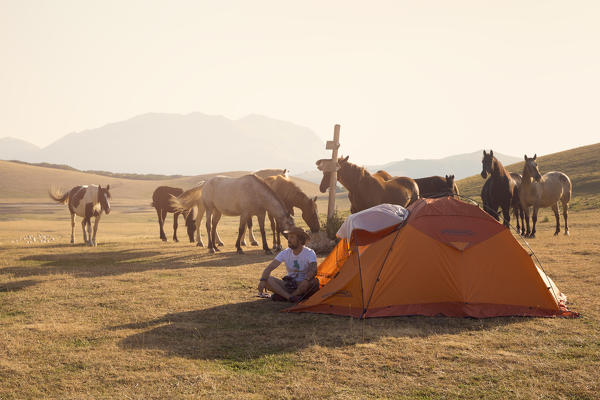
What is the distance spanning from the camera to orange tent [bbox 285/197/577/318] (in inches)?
323

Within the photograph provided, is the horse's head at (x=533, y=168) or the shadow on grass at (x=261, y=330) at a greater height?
the horse's head at (x=533, y=168)

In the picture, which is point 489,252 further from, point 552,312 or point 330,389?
point 330,389

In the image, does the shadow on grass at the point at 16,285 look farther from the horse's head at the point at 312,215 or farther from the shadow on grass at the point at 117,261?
the horse's head at the point at 312,215

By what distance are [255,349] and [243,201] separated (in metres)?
9.93

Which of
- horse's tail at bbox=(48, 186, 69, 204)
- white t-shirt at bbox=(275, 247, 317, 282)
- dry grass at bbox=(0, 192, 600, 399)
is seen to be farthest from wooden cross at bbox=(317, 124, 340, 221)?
horse's tail at bbox=(48, 186, 69, 204)

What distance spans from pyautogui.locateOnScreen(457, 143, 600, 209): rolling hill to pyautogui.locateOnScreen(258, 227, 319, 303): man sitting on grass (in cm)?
3377

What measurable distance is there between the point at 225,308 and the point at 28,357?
11.1 ft

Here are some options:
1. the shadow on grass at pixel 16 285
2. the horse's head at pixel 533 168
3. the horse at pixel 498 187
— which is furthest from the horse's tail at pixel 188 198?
the horse's head at pixel 533 168

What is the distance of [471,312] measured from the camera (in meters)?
8.01

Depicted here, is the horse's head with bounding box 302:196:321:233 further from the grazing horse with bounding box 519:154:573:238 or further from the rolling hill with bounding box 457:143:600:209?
the rolling hill with bounding box 457:143:600:209

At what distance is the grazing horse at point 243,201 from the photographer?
51.1 ft

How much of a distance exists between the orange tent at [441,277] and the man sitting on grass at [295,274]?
13.2 inches

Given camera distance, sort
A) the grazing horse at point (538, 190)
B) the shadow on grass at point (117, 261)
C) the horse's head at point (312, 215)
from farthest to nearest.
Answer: the grazing horse at point (538, 190), the horse's head at point (312, 215), the shadow on grass at point (117, 261)

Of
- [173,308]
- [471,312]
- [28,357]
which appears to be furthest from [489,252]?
[28,357]
